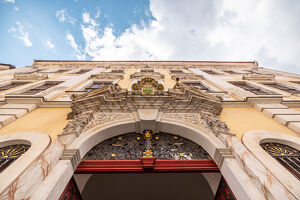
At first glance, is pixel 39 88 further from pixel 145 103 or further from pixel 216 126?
pixel 216 126

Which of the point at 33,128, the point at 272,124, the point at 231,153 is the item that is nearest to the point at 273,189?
the point at 231,153

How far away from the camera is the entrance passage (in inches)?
212

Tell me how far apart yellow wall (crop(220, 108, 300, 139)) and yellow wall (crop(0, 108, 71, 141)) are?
601 centimetres

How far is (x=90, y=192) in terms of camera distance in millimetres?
5359

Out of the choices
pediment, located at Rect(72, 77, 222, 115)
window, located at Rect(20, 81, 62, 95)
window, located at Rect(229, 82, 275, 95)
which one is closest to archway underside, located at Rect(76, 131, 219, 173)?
pediment, located at Rect(72, 77, 222, 115)

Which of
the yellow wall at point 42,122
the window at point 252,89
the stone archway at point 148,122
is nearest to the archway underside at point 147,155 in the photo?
the stone archway at point 148,122

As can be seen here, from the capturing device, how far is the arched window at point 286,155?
331 centimetres

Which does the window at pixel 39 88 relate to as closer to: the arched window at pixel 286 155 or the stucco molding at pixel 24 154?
the stucco molding at pixel 24 154

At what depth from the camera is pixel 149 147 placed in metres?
4.25

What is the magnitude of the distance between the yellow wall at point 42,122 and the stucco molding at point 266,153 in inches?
226

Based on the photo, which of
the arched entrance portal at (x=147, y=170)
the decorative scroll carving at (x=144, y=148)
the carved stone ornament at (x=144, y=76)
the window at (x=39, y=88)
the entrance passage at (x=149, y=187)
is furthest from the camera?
the carved stone ornament at (x=144, y=76)

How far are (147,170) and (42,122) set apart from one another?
4240 mm

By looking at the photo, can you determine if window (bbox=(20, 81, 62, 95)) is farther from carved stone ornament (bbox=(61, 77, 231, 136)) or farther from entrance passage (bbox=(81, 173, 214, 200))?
entrance passage (bbox=(81, 173, 214, 200))

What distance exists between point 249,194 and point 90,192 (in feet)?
18.2
